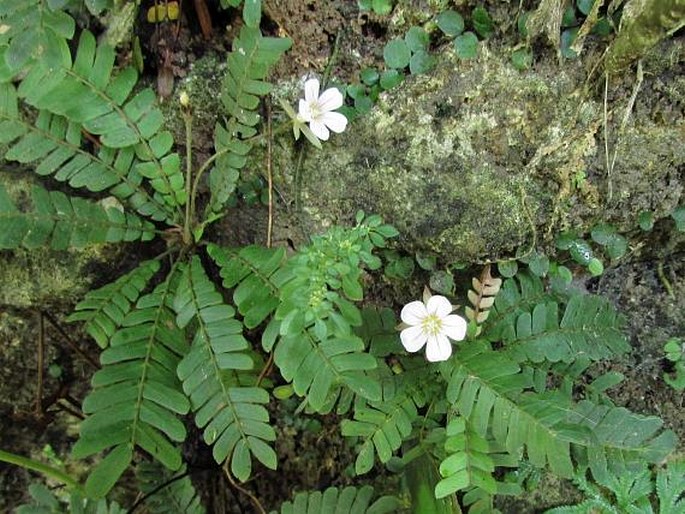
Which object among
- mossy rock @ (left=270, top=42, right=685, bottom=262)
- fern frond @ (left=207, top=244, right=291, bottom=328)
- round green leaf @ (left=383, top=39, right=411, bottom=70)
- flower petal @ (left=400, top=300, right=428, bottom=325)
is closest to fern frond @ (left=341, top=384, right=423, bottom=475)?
flower petal @ (left=400, top=300, right=428, bottom=325)

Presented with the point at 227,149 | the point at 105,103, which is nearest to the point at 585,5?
the point at 227,149

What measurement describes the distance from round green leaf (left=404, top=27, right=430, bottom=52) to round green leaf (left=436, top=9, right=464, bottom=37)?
6cm

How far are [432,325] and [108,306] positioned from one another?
104 cm

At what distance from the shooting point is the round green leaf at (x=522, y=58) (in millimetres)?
2117

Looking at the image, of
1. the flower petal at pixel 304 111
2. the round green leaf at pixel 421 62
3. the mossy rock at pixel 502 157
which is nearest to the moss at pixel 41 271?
the flower petal at pixel 304 111

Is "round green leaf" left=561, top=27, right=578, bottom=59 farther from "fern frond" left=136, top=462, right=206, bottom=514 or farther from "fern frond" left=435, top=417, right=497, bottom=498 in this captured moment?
"fern frond" left=136, top=462, right=206, bottom=514

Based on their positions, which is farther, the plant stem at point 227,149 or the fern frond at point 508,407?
the plant stem at point 227,149

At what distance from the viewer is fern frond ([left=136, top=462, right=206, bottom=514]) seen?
2.44 meters

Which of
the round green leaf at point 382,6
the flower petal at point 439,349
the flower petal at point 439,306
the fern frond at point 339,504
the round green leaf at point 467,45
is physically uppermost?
the round green leaf at point 382,6

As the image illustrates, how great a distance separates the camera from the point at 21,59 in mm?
1983

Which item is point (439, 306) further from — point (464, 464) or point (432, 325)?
point (464, 464)

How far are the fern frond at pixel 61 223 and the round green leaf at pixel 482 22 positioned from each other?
4.29 feet

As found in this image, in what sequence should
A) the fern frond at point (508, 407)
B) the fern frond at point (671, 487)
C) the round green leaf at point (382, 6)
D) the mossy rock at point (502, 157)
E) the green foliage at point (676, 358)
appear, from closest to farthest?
the fern frond at point (508, 407), the mossy rock at point (502, 157), the round green leaf at point (382, 6), the fern frond at point (671, 487), the green foliage at point (676, 358)

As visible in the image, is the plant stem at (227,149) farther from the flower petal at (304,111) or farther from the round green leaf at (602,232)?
Result: the round green leaf at (602,232)
